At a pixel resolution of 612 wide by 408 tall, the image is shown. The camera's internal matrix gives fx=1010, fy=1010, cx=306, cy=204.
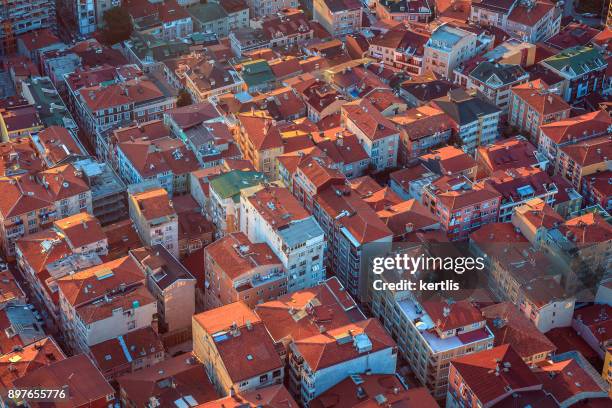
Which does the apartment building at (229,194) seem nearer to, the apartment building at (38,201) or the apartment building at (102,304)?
the apartment building at (102,304)

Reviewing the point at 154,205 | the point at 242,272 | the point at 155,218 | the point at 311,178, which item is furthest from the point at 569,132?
the point at 155,218

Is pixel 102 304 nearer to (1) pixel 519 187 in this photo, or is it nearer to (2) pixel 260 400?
(2) pixel 260 400

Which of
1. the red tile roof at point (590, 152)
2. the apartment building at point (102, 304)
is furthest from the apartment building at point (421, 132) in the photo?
the apartment building at point (102, 304)

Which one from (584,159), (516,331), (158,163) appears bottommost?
(516,331)

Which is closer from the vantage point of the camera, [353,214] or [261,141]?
[353,214]

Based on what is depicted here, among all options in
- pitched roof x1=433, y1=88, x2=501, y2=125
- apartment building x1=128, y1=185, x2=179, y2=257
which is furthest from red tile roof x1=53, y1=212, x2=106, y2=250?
pitched roof x1=433, y1=88, x2=501, y2=125

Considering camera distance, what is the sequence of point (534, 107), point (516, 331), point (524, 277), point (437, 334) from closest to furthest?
point (437, 334) → point (516, 331) → point (524, 277) → point (534, 107)
